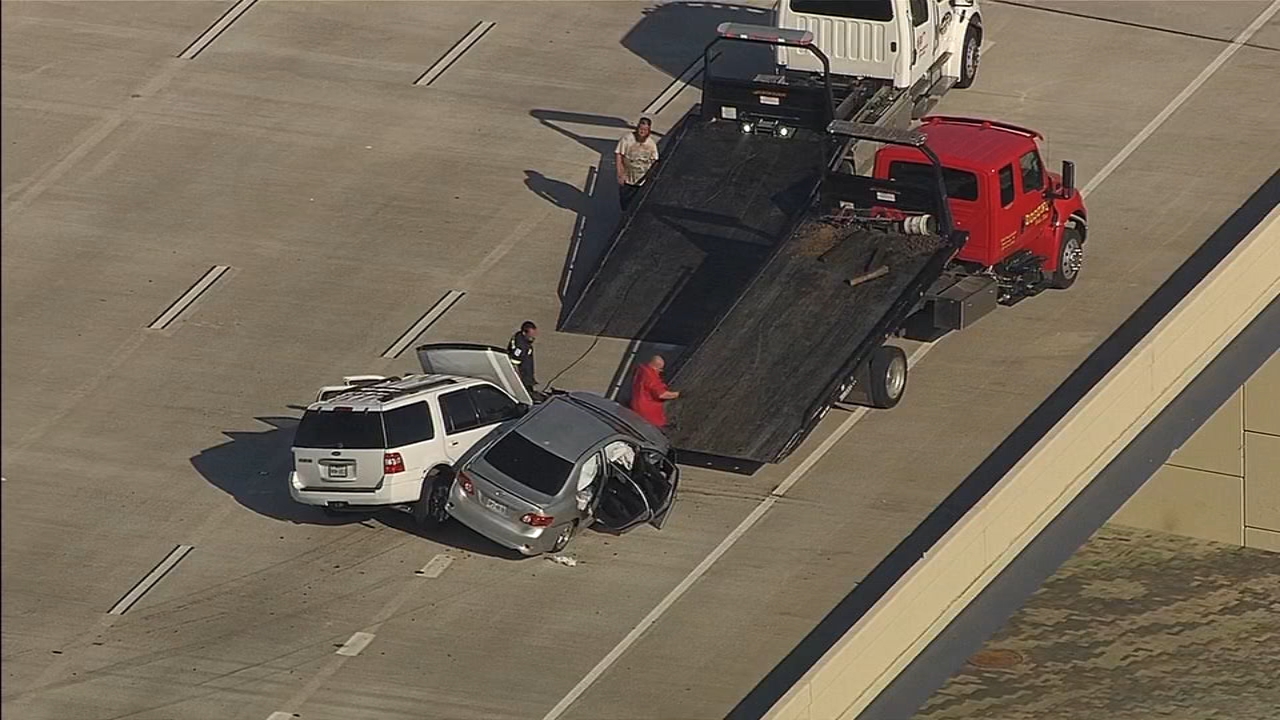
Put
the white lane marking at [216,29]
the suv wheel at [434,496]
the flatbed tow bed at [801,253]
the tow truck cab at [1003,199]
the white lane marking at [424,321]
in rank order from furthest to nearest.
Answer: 1. the white lane marking at [216,29]
2. the white lane marking at [424,321]
3. the tow truck cab at [1003,199]
4. the flatbed tow bed at [801,253]
5. the suv wheel at [434,496]

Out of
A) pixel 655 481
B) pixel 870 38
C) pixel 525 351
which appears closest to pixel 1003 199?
pixel 870 38

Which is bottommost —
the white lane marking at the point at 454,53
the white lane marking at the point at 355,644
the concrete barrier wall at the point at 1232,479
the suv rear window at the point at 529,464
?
the concrete barrier wall at the point at 1232,479

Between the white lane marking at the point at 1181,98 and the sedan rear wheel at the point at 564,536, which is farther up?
the white lane marking at the point at 1181,98

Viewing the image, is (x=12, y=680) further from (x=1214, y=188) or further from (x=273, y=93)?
(x=1214, y=188)

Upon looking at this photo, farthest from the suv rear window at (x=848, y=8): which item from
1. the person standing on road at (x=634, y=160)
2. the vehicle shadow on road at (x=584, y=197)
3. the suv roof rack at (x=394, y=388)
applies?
the suv roof rack at (x=394, y=388)

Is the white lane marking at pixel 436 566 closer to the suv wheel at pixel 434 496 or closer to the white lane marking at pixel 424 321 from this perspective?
the suv wheel at pixel 434 496

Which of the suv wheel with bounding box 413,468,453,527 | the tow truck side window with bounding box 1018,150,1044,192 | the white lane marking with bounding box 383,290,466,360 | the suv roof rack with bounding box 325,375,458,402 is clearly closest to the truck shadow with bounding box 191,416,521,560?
the suv wheel with bounding box 413,468,453,527

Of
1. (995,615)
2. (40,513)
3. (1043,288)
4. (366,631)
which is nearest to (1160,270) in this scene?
(1043,288)

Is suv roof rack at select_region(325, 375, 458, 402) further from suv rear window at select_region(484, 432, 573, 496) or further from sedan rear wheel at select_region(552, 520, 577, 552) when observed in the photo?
sedan rear wheel at select_region(552, 520, 577, 552)
